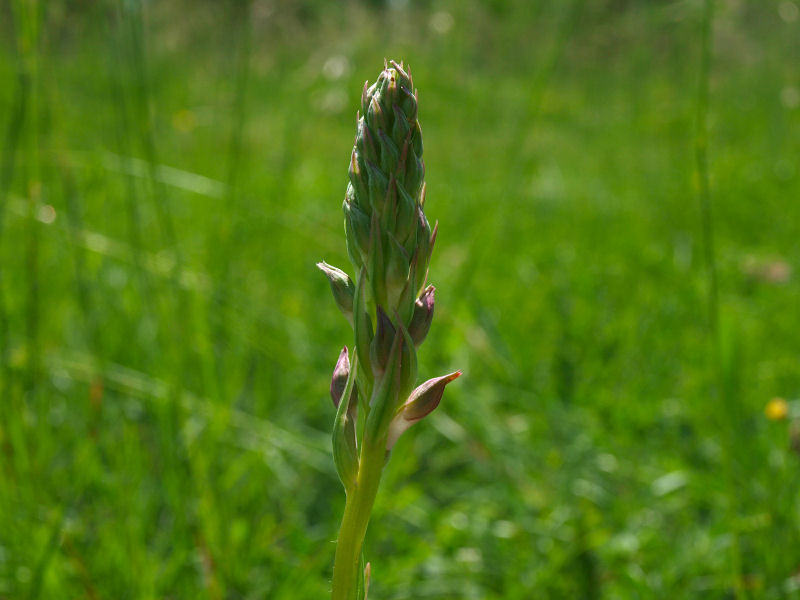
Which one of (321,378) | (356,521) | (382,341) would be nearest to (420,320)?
(382,341)

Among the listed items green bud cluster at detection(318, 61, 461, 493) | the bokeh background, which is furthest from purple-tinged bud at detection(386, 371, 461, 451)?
the bokeh background

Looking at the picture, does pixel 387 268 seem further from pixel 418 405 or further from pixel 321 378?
pixel 321 378

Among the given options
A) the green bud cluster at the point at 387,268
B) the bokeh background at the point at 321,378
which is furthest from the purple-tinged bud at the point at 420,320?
the bokeh background at the point at 321,378

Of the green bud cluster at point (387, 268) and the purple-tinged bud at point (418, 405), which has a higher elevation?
the green bud cluster at point (387, 268)

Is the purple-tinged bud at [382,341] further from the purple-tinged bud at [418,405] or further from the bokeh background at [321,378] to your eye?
the bokeh background at [321,378]

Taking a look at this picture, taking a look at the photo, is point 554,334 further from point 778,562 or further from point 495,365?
point 778,562

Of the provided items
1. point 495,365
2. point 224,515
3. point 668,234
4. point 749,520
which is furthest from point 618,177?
point 224,515
